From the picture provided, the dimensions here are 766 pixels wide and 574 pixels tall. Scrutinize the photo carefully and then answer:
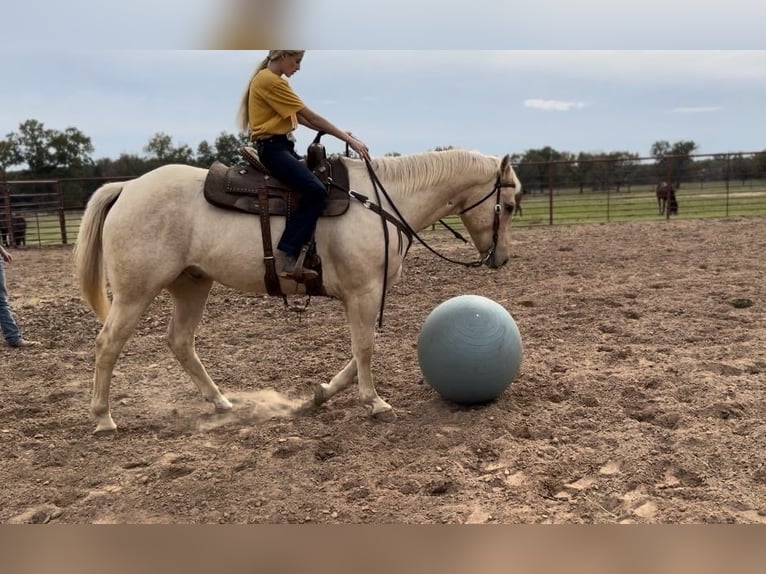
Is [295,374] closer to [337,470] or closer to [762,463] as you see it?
[337,470]

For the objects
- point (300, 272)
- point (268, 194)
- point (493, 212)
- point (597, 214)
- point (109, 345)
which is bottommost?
point (109, 345)

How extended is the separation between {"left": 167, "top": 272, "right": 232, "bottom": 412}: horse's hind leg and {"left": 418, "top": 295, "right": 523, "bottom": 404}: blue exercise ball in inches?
64.3

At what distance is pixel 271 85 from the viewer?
351 centimetres

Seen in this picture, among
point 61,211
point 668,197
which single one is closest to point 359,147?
point 61,211

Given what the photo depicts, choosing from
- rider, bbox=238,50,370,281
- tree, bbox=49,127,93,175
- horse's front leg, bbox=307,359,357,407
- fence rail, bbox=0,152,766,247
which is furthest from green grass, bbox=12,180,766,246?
rider, bbox=238,50,370,281

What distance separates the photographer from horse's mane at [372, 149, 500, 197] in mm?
4234

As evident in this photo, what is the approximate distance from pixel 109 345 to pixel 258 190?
4.89 ft

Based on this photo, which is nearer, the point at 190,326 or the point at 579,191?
the point at 190,326

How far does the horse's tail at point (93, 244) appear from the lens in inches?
163

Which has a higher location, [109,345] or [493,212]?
[493,212]

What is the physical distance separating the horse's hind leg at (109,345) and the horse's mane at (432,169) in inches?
78.1

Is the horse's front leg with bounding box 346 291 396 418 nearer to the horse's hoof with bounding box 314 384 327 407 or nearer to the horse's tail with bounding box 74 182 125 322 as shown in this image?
the horse's hoof with bounding box 314 384 327 407

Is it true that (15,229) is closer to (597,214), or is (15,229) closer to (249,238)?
(249,238)

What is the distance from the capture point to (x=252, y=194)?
389cm
